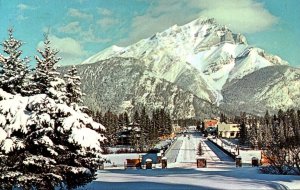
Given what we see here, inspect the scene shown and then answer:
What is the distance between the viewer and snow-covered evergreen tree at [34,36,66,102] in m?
21.5

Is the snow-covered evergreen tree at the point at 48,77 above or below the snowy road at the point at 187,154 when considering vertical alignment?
above

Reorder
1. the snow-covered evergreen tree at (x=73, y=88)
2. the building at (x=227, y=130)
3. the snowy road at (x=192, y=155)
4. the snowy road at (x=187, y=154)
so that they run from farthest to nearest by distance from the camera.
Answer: the building at (x=227, y=130) < the snowy road at (x=187, y=154) < the snowy road at (x=192, y=155) < the snow-covered evergreen tree at (x=73, y=88)

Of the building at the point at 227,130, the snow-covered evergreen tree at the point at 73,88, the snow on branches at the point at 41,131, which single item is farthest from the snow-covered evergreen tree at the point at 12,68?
the building at the point at 227,130

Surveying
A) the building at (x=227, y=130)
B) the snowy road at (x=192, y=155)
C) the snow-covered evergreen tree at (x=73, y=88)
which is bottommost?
the snowy road at (x=192, y=155)

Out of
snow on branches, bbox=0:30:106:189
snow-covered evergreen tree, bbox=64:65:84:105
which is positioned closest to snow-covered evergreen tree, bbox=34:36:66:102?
snow on branches, bbox=0:30:106:189

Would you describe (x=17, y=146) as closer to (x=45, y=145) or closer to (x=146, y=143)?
(x=45, y=145)

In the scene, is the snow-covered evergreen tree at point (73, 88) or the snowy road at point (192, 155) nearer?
the snow-covered evergreen tree at point (73, 88)

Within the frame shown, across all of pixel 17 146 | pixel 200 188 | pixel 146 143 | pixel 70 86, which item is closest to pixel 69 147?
pixel 17 146

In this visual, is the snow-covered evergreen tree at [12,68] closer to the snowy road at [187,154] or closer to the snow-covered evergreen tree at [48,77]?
the snow-covered evergreen tree at [48,77]

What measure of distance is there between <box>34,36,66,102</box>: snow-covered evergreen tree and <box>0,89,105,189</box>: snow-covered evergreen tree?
3.76 feet

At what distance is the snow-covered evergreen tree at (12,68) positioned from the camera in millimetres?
21516

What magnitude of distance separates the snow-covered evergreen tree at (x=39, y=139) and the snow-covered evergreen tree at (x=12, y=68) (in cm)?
106

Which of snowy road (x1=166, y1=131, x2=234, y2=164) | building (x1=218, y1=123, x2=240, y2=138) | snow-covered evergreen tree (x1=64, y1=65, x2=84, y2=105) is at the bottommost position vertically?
snowy road (x1=166, y1=131, x2=234, y2=164)

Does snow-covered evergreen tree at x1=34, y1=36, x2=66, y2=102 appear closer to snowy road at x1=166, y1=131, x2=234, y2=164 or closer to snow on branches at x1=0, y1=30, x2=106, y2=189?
snow on branches at x1=0, y1=30, x2=106, y2=189
